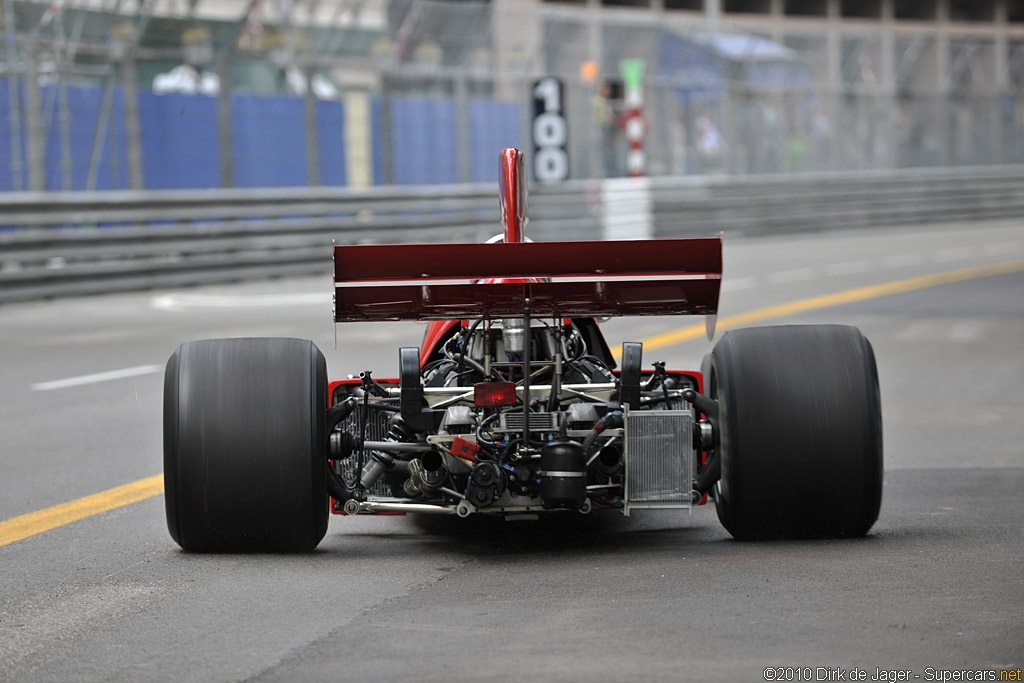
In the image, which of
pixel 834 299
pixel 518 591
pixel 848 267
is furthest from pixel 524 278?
pixel 848 267

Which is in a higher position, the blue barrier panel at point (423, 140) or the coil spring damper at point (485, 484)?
the blue barrier panel at point (423, 140)

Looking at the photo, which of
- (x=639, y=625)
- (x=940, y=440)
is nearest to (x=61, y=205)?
(x=940, y=440)

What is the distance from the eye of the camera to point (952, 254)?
1003 inches

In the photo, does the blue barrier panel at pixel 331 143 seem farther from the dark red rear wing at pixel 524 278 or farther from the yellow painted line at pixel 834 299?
the dark red rear wing at pixel 524 278

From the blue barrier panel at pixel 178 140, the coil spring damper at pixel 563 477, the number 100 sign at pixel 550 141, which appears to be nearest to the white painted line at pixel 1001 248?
the number 100 sign at pixel 550 141

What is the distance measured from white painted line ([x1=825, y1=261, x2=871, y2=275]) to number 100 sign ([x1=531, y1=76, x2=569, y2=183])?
205 inches

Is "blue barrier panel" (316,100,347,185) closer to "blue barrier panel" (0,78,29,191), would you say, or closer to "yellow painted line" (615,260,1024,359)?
"blue barrier panel" (0,78,29,191)

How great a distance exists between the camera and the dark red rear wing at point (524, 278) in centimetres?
570

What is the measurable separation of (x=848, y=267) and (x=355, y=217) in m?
7.13

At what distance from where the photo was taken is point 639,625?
187 inches

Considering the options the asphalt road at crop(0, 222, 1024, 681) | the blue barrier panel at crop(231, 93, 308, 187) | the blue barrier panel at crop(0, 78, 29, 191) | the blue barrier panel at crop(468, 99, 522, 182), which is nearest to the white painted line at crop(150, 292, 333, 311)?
the blue barrier panel at crop(0, 78, 29, 191)

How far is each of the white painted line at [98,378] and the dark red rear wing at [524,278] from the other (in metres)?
6.52

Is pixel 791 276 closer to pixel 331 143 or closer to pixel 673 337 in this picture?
pixel 331 143

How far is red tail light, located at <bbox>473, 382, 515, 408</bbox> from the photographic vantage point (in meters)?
5.96
